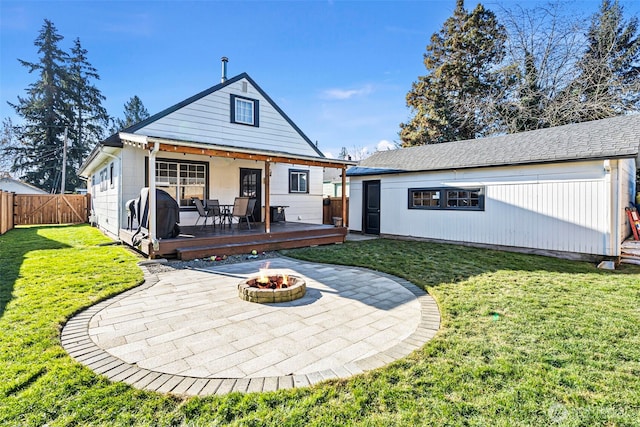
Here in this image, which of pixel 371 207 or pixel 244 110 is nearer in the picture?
pixel 244 110

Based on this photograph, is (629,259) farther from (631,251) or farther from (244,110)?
(244,110)

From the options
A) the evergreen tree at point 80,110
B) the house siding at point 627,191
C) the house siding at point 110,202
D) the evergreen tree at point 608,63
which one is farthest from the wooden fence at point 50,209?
the evergreen tree at point 608,63

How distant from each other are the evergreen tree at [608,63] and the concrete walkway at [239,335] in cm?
1828

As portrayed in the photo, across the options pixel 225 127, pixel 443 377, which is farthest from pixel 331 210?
pixel 443 377

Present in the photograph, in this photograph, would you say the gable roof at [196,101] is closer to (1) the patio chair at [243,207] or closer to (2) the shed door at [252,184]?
(2) the shed door at [252,184]

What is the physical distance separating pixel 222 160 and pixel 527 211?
899cm

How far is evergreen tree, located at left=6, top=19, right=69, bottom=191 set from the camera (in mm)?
25953

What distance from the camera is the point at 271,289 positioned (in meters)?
4.26

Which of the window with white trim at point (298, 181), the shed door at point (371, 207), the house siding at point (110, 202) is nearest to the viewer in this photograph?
the house siding at point (110, 202)

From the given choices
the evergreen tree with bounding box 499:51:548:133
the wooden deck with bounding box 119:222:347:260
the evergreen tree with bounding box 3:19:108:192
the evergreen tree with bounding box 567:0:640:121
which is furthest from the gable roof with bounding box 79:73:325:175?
the evergreen tree with bounding box 3:19:108:192

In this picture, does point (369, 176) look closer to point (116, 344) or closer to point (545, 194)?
point (545, 194)

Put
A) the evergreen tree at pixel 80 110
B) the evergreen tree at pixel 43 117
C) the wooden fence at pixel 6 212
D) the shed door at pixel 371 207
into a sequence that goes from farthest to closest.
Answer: the evergreen tree at pixel 80 110 → the evergreen tree at pixel 43 117 → the shed door at pixel 371 207 → the wooden fence at pixel 6 212

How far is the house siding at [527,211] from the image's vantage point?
279 inches

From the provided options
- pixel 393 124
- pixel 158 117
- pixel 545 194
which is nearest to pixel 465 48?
pixel 393 124
